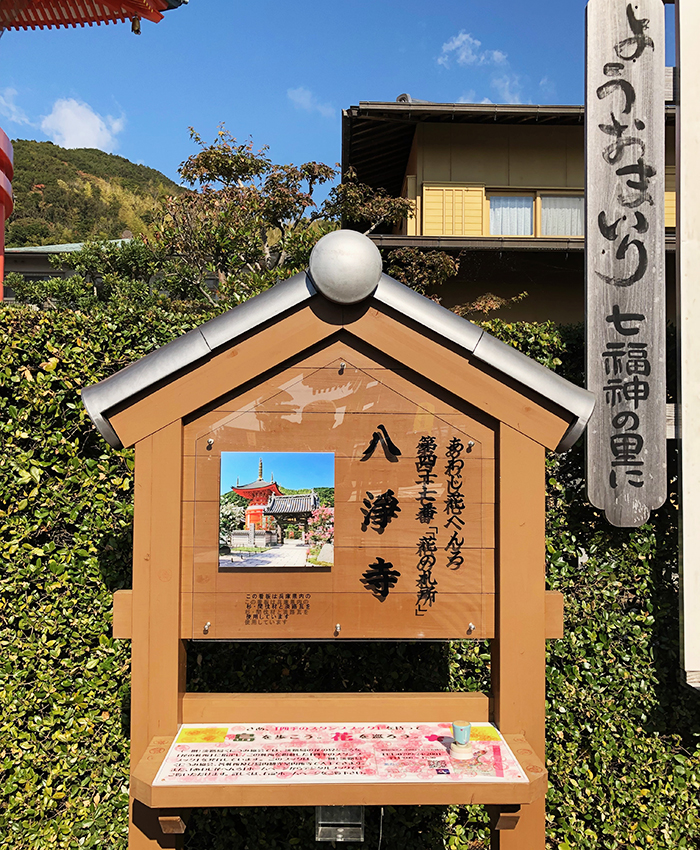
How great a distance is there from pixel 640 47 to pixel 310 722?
4.51 metres

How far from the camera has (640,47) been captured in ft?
13.0

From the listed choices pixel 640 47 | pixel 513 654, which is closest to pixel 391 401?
pixel 513 654

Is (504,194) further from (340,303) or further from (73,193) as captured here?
(73,193)

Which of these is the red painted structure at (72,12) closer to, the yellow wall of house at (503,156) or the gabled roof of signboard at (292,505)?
the gabled roof of signboard at (292,505)

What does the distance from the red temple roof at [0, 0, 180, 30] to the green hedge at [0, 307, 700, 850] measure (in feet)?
14.3

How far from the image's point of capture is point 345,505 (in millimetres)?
3039

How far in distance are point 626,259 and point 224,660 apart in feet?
12.1

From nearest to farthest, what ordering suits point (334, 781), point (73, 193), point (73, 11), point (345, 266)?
point (334, 781) → point (345, 266) → point (73, 11) → point (73, 193)

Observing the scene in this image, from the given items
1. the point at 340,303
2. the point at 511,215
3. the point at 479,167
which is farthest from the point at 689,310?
the point at 479,167

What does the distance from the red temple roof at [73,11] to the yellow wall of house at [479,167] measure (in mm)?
6023

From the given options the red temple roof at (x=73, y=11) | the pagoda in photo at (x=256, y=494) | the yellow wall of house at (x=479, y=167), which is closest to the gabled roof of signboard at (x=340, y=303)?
the pagoda in photo at (x=256, y=494)

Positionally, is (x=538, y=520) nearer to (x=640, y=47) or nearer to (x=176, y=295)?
(x=640, y=47)

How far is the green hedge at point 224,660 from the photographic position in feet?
12.6

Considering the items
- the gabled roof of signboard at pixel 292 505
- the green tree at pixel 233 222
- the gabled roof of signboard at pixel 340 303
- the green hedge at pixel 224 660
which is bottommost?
the green hedge at pixel 224 660
